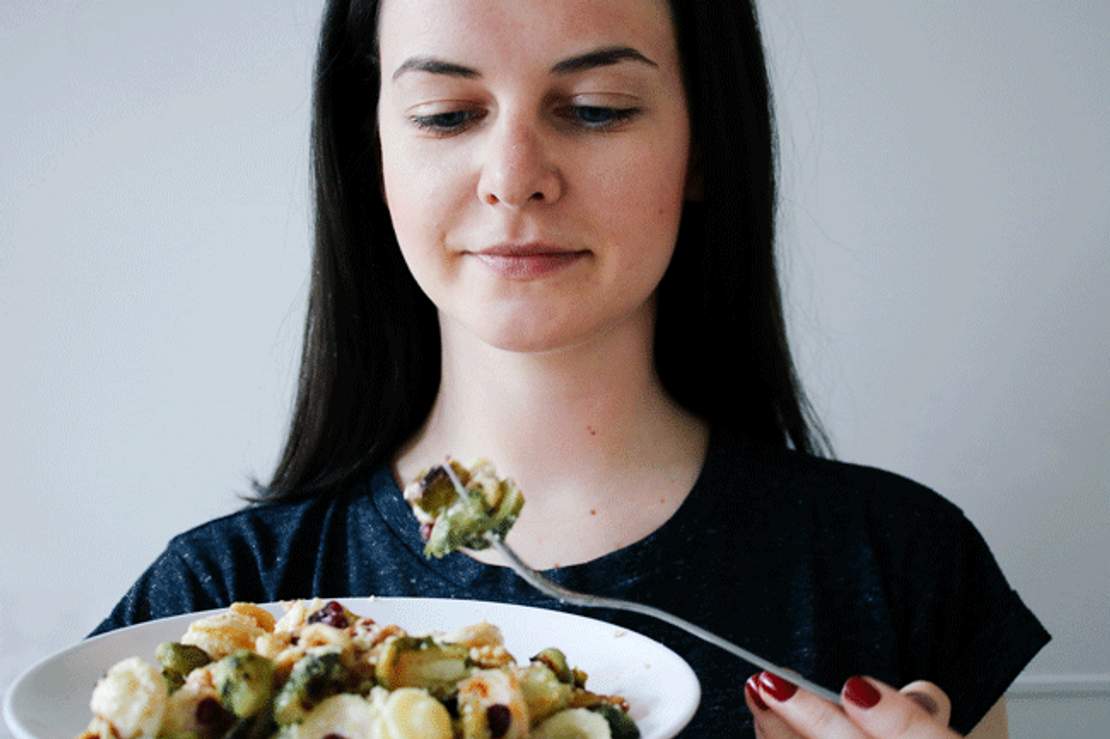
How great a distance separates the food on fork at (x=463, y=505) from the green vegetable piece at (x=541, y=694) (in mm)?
101

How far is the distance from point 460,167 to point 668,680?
44 centimetres

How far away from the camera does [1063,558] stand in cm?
168

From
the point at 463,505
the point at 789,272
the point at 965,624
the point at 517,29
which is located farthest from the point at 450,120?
the point at 789,272

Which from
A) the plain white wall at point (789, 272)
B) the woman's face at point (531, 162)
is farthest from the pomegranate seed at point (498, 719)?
the plain white wall at point (789, 272)

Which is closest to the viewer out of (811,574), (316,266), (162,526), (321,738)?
(321,738)

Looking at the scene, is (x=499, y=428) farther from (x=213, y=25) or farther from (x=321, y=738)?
(x=213, y=25)

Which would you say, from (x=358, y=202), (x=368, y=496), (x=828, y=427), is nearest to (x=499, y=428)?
(x=368, y=496)

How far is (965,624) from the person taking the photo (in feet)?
3.81

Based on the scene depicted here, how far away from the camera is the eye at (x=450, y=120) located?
101cm

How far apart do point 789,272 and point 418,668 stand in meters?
1.07

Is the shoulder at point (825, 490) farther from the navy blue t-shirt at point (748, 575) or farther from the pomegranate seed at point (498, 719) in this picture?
the pomegranate seed at point (498, 719)

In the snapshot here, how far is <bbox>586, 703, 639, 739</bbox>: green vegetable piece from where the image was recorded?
0.70 metres

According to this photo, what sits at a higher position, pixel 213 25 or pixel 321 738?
pixel 213 25

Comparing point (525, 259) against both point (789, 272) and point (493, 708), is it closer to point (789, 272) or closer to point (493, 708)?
point (493, 708)
